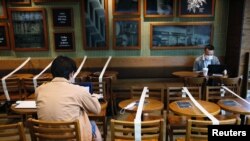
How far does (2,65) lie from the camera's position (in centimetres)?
563

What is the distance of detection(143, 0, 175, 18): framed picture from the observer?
5.40m

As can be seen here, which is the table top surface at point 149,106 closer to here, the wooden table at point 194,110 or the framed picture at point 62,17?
the wooden table at point 194,110

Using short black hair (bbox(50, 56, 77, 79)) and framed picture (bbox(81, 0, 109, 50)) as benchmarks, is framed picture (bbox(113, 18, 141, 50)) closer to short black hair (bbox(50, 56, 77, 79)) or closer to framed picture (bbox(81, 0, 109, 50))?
framed picture (bbox(81, 0, 109, 50))

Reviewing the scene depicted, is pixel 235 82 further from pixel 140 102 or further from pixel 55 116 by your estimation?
pixel 55 116

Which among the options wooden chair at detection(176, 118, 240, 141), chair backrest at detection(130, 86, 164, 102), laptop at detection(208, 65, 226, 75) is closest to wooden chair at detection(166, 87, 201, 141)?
chair backrest at detection(130, 86, 164, 102)

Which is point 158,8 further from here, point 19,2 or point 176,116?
point 19,2

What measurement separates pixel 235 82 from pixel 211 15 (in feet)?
7.10

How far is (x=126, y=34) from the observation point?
5.57m

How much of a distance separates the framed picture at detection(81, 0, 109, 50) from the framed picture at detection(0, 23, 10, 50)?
186 centimetres

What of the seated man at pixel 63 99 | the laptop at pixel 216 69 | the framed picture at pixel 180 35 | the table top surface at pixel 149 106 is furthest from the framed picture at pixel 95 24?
the seated man at pixel 63 99

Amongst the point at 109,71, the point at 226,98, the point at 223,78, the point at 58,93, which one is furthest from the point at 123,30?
the point at 58,93

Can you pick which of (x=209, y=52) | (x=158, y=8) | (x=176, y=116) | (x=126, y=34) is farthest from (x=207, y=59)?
(x=176, y=116)

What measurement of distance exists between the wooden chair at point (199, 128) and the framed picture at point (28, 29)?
4476 mm

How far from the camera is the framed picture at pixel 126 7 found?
212 inches
